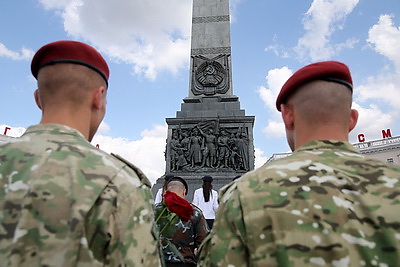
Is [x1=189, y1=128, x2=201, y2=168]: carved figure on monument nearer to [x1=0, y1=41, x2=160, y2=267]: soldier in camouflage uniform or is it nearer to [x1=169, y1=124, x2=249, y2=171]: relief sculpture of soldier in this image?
[x1=169, y1=124, x2=249, y2=171]: relief sculpture of soldier

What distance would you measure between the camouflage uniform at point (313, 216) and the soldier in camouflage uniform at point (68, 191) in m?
0.42

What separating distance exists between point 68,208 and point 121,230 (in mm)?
242

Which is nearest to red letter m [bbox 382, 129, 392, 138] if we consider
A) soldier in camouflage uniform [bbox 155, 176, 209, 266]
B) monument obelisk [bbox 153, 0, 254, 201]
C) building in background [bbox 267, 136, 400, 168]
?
building in background [bbox 267, 136, 400, 168]

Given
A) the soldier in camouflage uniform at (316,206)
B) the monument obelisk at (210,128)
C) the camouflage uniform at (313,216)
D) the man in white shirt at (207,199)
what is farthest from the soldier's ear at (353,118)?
the monument obelisk at (210,128)

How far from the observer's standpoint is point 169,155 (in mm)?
10570

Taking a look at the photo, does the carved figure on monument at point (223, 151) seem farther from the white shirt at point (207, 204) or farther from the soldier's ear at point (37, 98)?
the soldier's ear at point (37, 98)

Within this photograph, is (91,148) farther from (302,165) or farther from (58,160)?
(302,165)

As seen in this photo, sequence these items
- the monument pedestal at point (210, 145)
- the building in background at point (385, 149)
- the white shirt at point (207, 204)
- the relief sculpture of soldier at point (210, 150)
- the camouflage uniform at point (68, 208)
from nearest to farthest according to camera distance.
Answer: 1. the camouflage uniform at point (68, 208)
2. the white shirt at point (207, 204)
3. the monument pedestal at point (210, 145)
4. the relief sculpture of soldier at point (210, 150)
5. the building in background at point (385, 149)

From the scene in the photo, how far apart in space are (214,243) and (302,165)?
1.81 ft

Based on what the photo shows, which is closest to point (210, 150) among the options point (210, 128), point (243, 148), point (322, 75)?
point (210, 128)

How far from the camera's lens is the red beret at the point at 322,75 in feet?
5.10

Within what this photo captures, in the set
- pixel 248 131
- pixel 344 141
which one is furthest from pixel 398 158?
pixel 344 141

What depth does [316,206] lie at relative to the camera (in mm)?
1238

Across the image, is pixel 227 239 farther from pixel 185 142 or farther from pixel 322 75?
pixel 185 142
